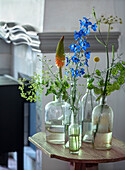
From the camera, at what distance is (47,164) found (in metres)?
3.06

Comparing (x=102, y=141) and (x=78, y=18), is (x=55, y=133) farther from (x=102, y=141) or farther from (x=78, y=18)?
(x=78, y=18)

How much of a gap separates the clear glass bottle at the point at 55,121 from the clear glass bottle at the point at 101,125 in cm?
19

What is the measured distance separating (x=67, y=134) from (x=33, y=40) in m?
1.00

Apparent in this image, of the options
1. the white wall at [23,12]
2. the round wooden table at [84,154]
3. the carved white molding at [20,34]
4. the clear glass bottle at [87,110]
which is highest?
the white wall at [23,12]

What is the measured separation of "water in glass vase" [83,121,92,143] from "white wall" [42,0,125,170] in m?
0.77

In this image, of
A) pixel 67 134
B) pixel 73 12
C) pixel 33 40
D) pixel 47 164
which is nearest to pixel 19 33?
pixel 33 40

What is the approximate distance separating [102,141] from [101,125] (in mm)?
89

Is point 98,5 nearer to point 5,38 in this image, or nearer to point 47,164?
point 5,38

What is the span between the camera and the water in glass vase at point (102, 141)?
7.13ft

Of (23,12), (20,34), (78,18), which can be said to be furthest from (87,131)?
(23,12)

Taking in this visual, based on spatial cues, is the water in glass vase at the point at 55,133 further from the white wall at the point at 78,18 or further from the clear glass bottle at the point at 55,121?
the white wall at the point at 78,18

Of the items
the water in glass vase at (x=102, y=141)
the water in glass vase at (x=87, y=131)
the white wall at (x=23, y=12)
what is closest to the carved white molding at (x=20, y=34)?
the white wall at (x=23, y=12)

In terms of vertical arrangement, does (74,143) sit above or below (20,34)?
below

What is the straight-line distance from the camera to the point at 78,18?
9.79ft
